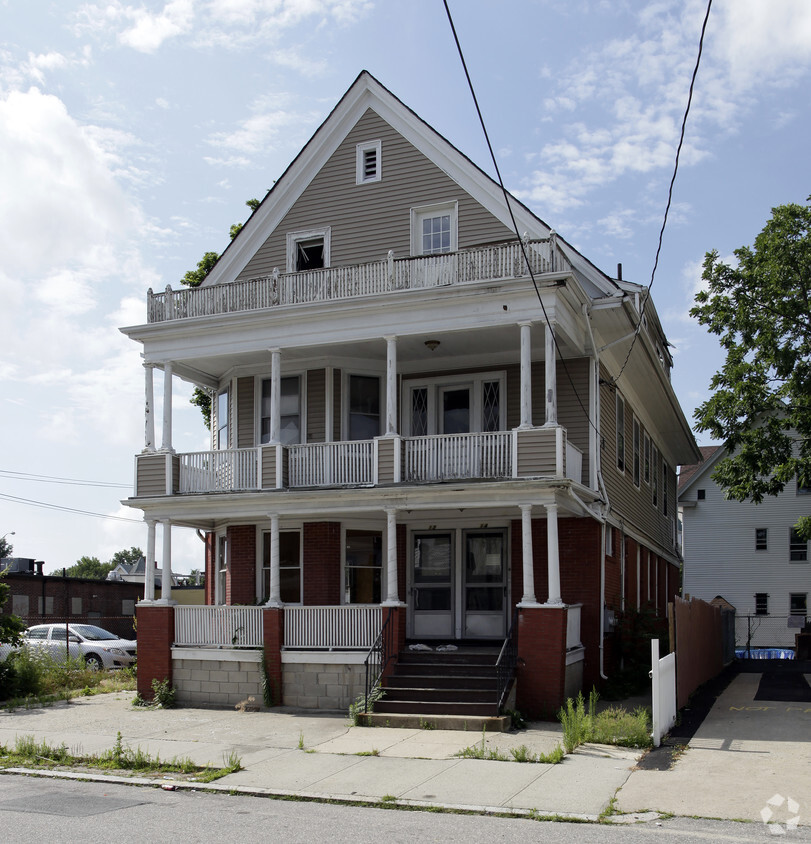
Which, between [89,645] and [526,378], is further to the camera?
[89,645]

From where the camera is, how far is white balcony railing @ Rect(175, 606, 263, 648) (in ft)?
57.3

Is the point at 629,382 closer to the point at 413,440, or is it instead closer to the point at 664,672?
the point at 413,440

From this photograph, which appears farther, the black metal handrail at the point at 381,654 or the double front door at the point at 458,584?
the double front door at the point at 458,584

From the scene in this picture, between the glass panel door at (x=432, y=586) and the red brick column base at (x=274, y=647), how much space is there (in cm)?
300

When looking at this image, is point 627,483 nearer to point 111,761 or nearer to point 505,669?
point 505,669

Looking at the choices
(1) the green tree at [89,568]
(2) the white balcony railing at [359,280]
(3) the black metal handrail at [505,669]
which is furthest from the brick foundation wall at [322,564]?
(1) the green tree at [89,568]

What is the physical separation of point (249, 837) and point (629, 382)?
16507mm

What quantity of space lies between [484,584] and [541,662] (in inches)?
137

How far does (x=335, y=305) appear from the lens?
1747 centimetres

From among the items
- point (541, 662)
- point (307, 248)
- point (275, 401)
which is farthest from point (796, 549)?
point (275, 401)

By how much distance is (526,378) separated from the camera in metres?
16.2

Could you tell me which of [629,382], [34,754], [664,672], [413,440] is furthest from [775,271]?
[34,754]

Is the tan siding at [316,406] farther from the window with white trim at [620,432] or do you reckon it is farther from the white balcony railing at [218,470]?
the window with white trim at [620,432]

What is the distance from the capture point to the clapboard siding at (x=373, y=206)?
1925 centimetres
